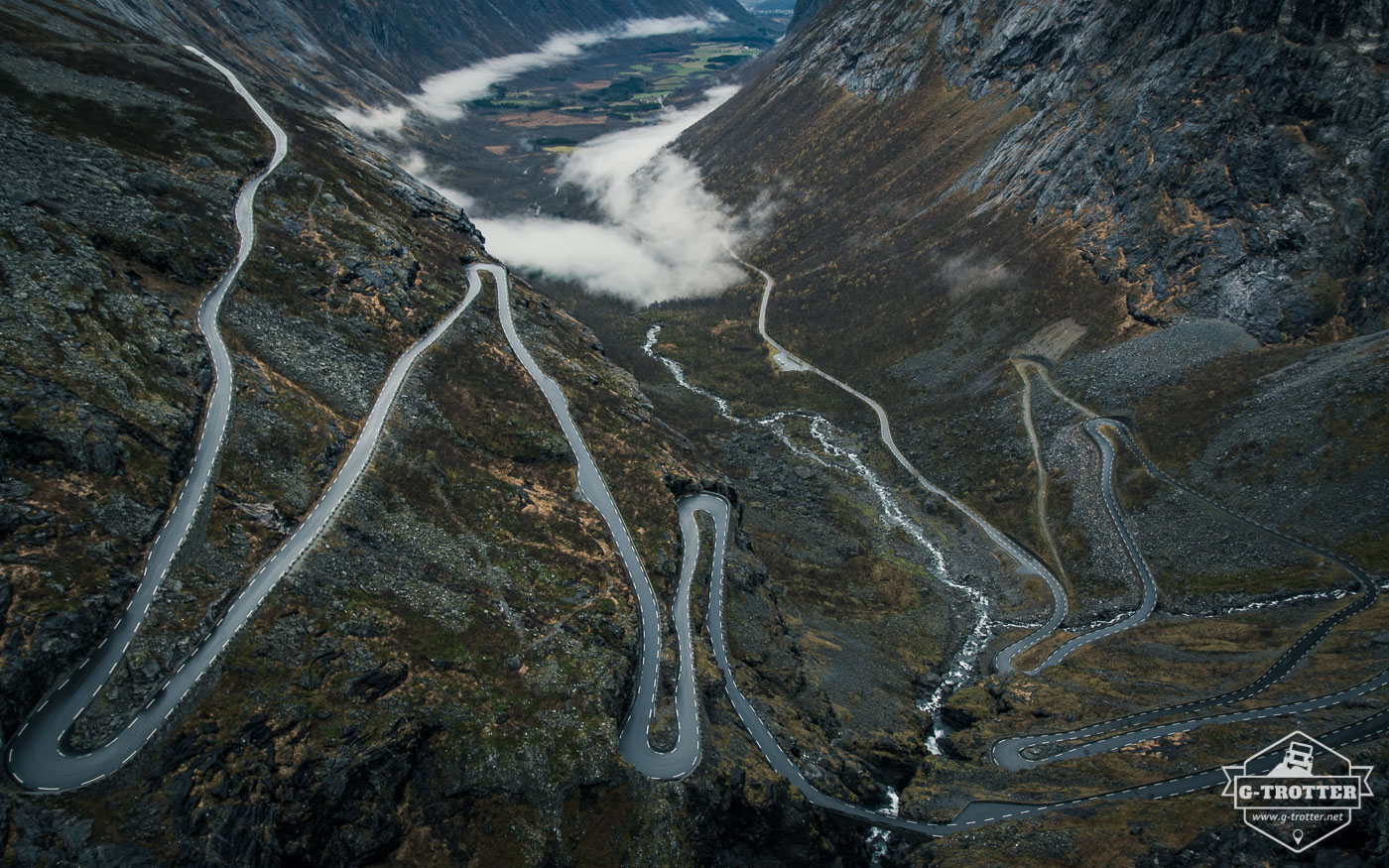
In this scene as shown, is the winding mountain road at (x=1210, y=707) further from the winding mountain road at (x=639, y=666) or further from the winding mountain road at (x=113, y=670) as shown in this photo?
the winding mountain road at (x=113, y=670)

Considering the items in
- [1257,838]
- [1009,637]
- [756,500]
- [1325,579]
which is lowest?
[756,500]

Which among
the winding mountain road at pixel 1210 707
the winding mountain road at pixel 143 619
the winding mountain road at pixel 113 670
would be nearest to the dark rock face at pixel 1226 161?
the winding mountain road at pixel 1210 707

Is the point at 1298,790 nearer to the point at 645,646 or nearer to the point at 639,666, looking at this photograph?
the point at 639,666

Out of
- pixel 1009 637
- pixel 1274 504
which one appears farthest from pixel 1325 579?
pixel 1009 637

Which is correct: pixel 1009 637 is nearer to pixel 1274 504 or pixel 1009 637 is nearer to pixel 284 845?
pixel 1274 504

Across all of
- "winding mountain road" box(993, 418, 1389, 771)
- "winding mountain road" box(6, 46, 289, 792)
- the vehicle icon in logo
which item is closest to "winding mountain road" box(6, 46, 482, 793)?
"winding mountain road" box(6, 46, 289, 792)

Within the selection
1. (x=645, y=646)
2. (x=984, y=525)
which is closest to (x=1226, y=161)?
(x=984, y=525)
